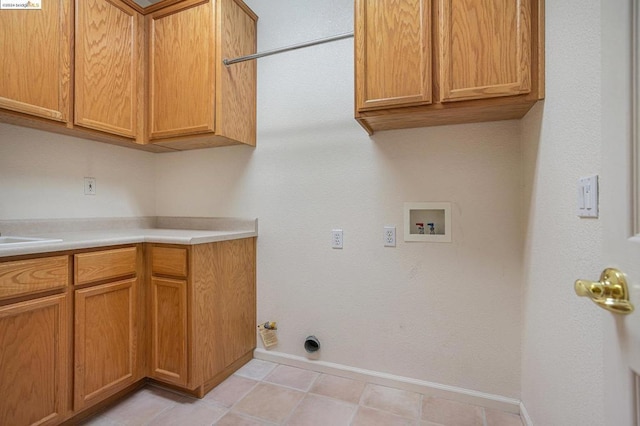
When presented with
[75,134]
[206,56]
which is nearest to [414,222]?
[206,56]

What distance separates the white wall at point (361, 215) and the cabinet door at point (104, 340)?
2.60 feet

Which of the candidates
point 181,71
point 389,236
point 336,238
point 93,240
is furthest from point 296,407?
point 181,71

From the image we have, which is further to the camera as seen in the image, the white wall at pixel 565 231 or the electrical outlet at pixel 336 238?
the electrical outlet at pixel 336 238

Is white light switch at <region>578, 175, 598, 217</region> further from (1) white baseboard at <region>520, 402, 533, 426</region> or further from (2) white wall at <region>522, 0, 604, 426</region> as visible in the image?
(1) white baseboard at <region>520, 402, 533, 426</region>

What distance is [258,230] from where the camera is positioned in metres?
2.12

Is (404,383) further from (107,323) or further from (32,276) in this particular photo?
(32,276)

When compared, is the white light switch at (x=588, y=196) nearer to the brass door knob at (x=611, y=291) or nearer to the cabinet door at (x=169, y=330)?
the brass door knob at (x=611, y=291)

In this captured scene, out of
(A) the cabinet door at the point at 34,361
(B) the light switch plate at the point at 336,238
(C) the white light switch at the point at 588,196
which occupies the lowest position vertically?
(A) the cabinet door at the point at 34,361

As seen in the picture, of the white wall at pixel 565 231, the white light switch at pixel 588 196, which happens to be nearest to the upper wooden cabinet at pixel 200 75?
the white wall at pixel 565 231

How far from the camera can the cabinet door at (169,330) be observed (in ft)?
5.38

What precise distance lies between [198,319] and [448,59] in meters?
1.78

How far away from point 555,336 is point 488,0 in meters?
1.34

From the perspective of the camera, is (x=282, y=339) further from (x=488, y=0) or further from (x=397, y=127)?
(x=488, y=0)

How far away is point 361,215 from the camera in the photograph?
1840mm
